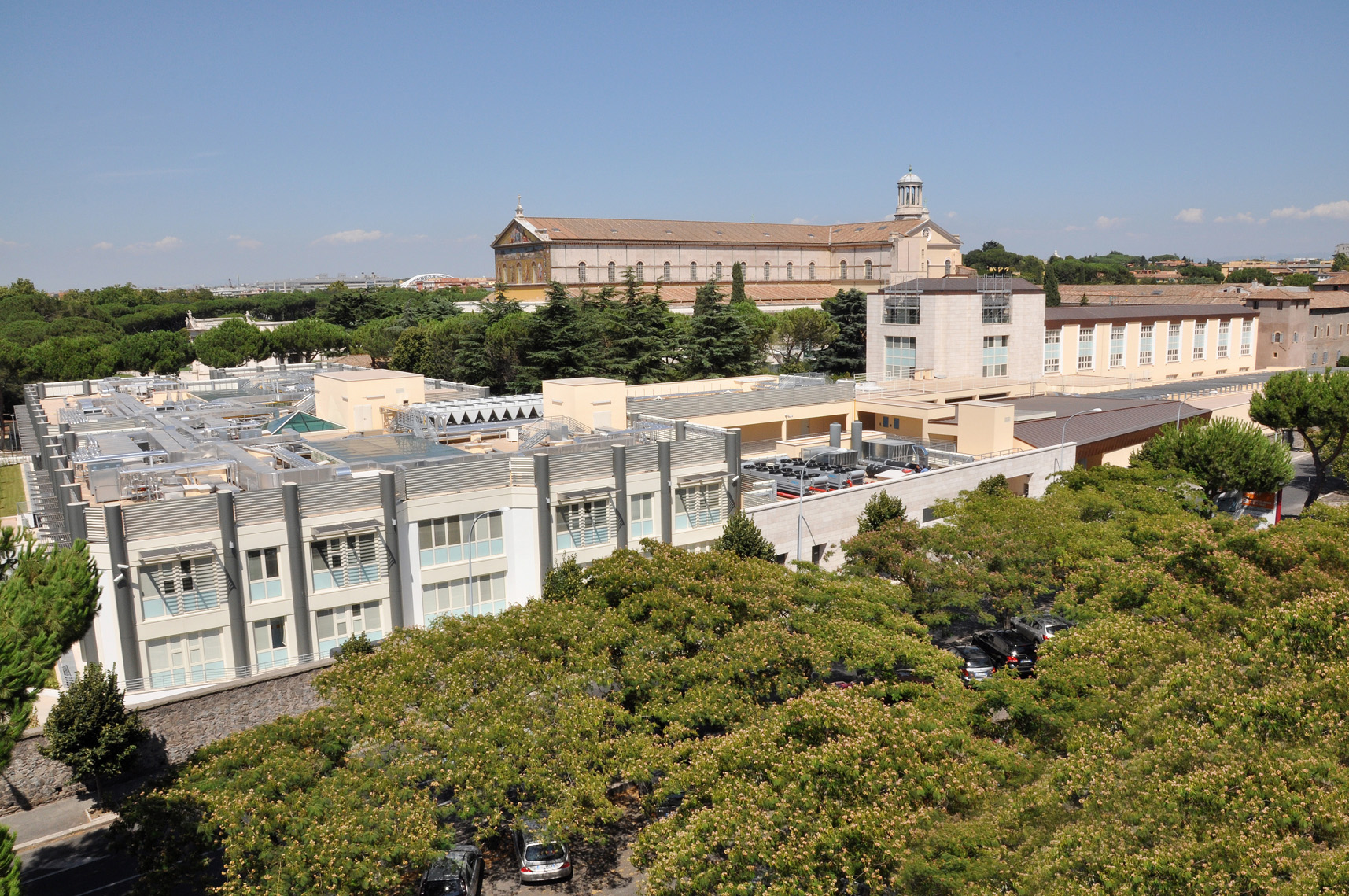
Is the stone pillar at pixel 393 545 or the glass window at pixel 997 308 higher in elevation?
the glass window at pixel 997 308

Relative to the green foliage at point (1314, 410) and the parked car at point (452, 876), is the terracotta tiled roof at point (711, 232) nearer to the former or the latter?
the green foliage at point (1314, 410)

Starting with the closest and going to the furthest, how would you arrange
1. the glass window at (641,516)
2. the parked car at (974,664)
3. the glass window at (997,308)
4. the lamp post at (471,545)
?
the parked car at (974,664), the lamp post at (471,545), the glass window at (641,516), the glass window at (997,308)

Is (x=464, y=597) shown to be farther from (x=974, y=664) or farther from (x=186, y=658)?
(x=974, y=664)

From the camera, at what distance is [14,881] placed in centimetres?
1190

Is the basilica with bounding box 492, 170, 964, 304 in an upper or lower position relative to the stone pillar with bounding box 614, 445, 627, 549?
upper

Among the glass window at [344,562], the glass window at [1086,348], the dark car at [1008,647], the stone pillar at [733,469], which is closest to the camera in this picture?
the glass window at [344,562]

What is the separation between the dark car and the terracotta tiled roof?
91.1m

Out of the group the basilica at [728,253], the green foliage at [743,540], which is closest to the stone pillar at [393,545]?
the green foliage at [743,540]

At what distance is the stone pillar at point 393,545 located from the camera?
102 feet

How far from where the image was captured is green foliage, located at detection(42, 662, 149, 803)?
23703 mm

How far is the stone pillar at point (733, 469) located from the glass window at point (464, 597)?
993 cm

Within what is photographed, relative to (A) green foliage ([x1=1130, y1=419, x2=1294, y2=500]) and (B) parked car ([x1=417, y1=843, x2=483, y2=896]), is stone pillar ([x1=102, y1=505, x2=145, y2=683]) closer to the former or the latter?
(B) parked car ([x1=417, y1=843, x2=483, y2=896])

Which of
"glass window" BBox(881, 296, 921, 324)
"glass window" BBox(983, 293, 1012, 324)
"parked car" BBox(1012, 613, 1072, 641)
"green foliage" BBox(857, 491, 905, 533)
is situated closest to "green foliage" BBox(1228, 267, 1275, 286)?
"glass window" BBox(983, 293, 1012, 324)

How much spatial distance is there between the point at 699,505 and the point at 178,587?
18.6m
